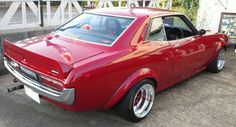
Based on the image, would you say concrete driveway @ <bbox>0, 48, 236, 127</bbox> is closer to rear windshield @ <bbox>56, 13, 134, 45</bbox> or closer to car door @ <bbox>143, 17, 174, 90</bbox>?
car door @ <bbox>143, 17, 174, 90</bbox>

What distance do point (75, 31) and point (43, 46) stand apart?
639 millimetres

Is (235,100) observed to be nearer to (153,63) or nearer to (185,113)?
(185,113)

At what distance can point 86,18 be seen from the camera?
4199 mm

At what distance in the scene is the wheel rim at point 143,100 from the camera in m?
3.73

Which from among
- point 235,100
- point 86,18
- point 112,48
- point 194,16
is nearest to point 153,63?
point 112,48

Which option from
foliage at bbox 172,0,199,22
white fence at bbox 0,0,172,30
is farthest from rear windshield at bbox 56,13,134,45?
foliage at bbox 172,0,199,22

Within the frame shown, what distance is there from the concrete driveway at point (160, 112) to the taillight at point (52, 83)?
2.18ft

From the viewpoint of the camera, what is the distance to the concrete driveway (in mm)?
3619

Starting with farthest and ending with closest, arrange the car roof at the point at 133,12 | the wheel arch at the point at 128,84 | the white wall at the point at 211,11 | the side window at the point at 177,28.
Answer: the white wall at the point at 211,11, the side window at the point at 177,28, the car roof at the point at 133,12, the wheel arch at the point at 128,84

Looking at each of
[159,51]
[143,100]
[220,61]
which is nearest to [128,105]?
[143,100]

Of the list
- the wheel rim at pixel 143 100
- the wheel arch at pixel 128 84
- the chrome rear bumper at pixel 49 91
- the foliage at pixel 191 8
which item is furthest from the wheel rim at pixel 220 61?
the foliage at pixel 191 8

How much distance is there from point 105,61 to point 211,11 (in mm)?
6599

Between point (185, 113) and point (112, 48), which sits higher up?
point (112, 48)

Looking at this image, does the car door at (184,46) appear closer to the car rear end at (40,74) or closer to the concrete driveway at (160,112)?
the concrete driveway at (160,112)
